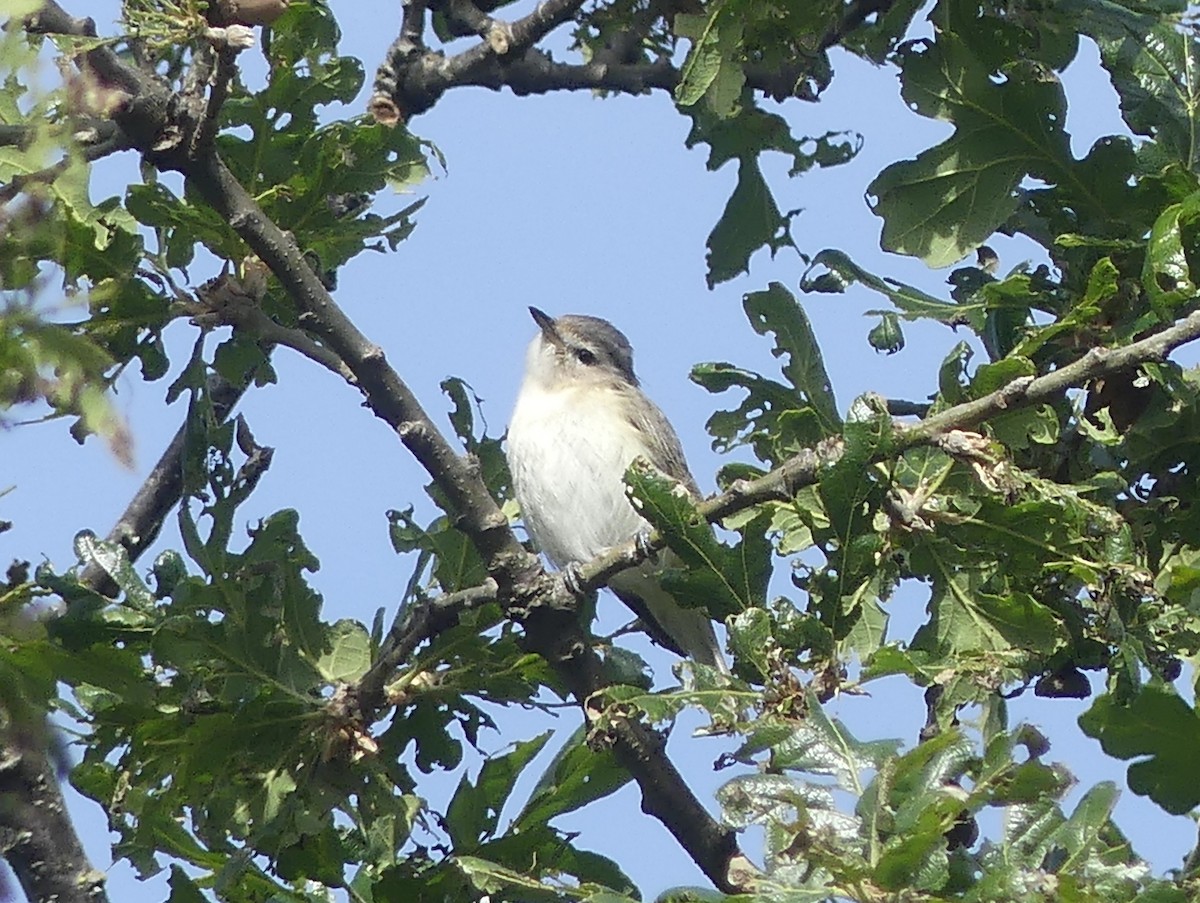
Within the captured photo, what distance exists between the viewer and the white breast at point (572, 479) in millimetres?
6277

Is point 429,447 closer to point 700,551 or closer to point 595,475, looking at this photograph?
point 700,551

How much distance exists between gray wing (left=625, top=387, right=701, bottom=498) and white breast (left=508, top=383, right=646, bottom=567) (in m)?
0.16

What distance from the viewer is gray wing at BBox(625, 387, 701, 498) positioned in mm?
6816

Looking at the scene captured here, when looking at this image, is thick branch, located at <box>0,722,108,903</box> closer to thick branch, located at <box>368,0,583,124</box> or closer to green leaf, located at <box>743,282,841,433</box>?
green leaf, located at <box>743,282,841,433</box>

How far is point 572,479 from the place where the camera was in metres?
6.32

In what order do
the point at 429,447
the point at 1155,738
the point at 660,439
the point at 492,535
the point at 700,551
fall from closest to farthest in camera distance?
the point at 1155,738, the point at 700,551, the point at 429,447, the point at 492,535, the point at 660,439

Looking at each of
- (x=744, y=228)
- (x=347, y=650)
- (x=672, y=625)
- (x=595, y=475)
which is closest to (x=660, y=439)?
(x=595, y=475)

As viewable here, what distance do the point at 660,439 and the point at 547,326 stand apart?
1.06m

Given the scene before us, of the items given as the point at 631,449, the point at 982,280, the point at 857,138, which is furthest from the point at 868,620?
the point at 631,449

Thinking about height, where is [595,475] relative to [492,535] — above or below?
above

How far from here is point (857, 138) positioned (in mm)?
5539

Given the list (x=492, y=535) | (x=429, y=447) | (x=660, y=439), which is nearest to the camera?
(x=429, y=447)

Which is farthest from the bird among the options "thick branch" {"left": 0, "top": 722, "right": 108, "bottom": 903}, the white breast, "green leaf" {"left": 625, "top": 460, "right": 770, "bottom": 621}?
"green leaf" {"left": 625, "top": 460, "right": 770, "bottom": 621}

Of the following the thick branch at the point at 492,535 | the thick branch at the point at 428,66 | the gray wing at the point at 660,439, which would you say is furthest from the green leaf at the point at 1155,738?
the gray wing at the point at 660,439
